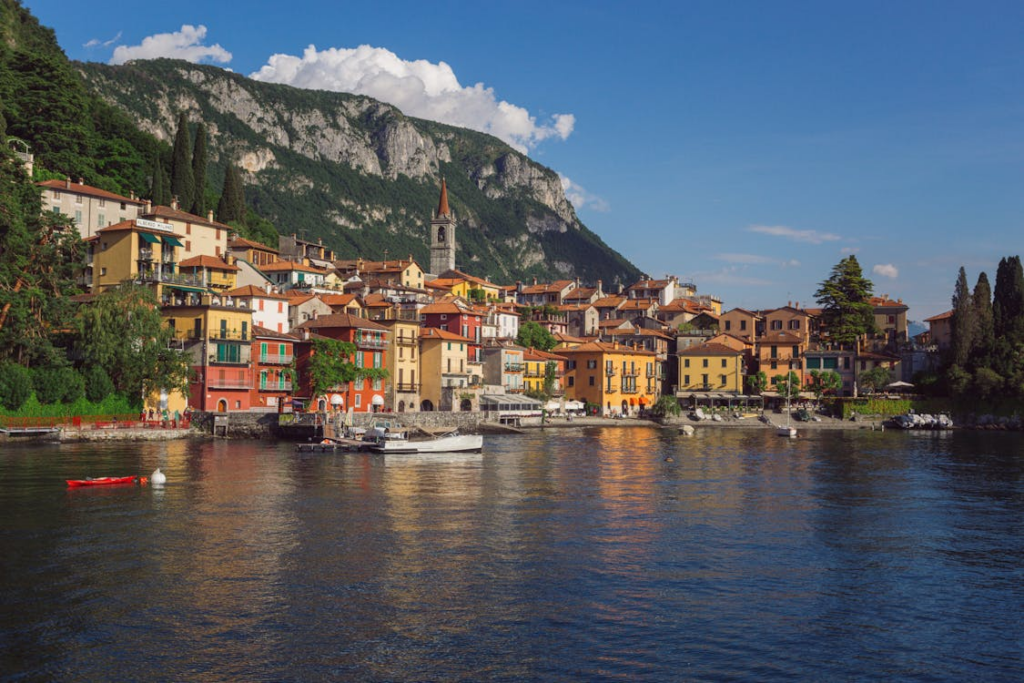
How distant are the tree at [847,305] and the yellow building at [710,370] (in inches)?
533

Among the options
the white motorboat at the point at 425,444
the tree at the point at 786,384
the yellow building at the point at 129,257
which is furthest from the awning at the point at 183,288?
the tree at the point at 786,384

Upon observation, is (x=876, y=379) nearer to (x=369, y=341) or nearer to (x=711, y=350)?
(x=711, y=350)

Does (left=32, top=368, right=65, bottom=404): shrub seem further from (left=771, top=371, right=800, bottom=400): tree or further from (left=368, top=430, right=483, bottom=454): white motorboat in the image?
(left=771, top=371, right=800, bottom=400): tree

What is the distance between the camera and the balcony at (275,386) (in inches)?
3110

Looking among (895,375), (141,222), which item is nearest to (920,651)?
(141,222)

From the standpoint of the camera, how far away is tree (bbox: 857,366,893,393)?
115312mm

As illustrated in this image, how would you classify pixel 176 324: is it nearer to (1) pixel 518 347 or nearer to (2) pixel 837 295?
(1) pixel 518 347

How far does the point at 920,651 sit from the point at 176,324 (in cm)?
6642

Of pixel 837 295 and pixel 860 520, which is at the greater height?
pixel 837 295

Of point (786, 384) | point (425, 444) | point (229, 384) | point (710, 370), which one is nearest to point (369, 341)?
point (229, 384)

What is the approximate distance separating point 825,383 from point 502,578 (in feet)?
320

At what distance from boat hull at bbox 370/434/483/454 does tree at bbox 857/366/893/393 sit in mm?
66231

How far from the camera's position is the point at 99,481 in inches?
1697

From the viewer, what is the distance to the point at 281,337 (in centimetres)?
8056
